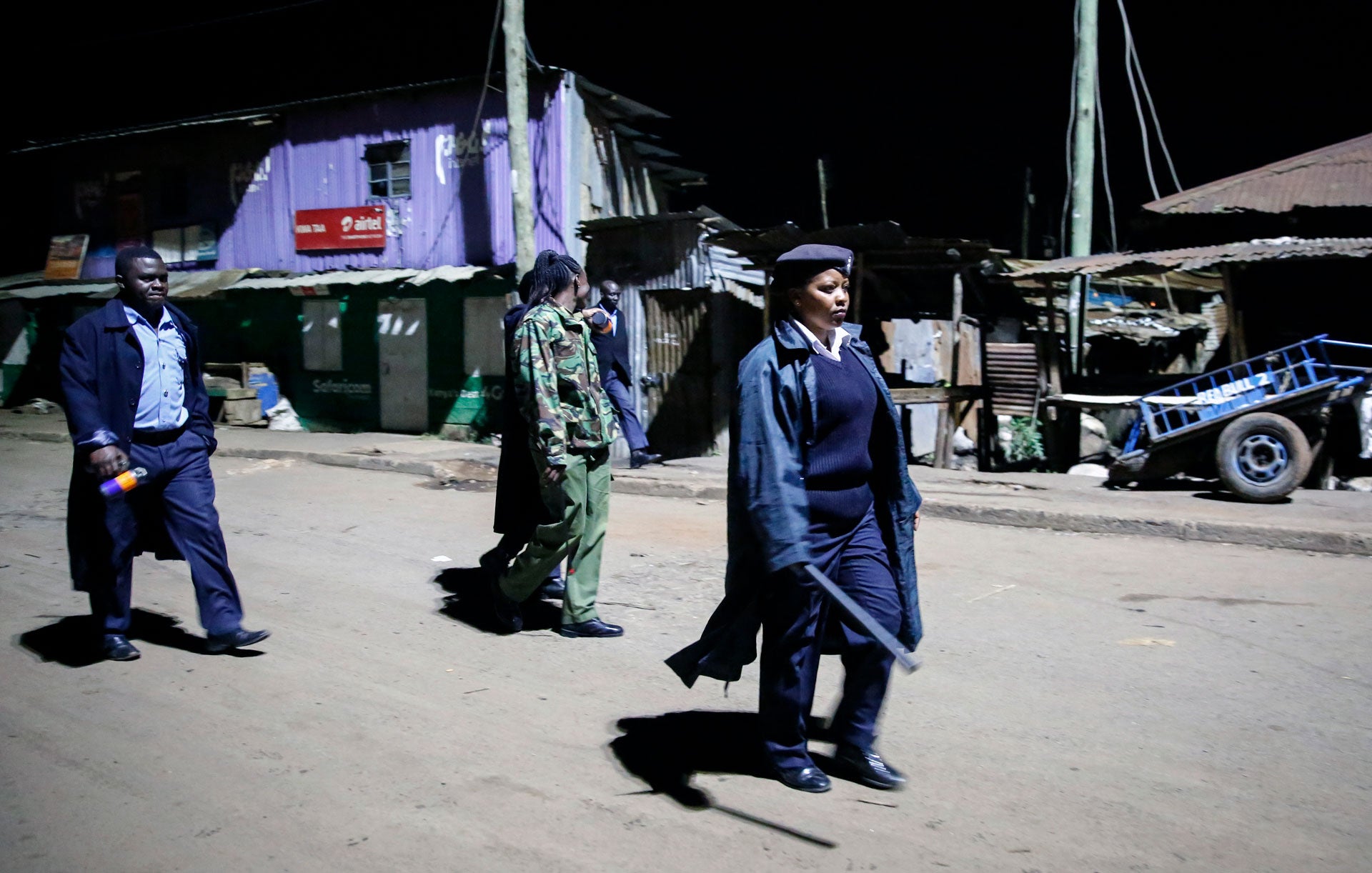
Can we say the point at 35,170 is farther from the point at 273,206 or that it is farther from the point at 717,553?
the point at 717,553

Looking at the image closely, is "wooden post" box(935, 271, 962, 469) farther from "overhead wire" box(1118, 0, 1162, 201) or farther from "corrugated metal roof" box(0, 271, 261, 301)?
"corrugated metal roof" box(0, 271, 261, 301)

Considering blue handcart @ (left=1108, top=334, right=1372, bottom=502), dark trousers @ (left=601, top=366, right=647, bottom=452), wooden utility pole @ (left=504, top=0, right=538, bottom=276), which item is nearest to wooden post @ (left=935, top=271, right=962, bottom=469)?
blue handcart @ (left=1108, top=334, right=1372, bottom=502)

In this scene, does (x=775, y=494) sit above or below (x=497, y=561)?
above

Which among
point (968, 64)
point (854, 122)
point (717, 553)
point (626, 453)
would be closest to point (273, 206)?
point (626, 453)

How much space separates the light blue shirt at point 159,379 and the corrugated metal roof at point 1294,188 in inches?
405

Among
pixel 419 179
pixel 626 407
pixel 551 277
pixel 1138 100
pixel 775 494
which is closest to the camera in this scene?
pixel 775 494

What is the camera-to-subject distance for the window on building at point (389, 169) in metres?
16.7

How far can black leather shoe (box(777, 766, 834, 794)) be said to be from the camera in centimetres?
323

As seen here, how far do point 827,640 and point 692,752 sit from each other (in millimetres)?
684

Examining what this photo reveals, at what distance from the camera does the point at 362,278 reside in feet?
54.0

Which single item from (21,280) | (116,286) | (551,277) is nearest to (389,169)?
(116,286)

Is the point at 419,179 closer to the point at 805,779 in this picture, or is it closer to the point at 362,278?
the point at 362,278

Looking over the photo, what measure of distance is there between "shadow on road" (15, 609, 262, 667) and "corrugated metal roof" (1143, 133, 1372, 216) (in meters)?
10.5

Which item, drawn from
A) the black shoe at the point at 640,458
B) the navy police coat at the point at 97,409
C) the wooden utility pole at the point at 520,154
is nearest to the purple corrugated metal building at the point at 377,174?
the wooden utility pole at the point at 520,154
